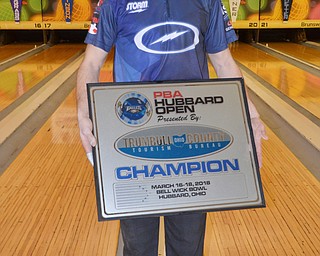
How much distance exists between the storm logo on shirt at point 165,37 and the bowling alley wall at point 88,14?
5.50m

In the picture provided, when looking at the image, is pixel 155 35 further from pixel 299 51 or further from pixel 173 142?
pixel 299 51

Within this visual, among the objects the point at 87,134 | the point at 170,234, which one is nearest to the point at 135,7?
the point at 87,134

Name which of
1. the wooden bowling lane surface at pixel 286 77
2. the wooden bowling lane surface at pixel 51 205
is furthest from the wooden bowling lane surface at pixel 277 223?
the wooden bowling lane surface at pixel 286 77

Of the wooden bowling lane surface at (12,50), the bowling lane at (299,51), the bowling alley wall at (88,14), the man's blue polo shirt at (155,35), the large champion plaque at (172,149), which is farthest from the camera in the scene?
the bowling alley wall at (88,14)

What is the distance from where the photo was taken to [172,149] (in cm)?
104

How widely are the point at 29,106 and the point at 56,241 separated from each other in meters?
1.86

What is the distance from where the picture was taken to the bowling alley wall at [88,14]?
6474 mm

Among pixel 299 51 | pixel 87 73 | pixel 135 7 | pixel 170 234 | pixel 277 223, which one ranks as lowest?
pixel 299 51

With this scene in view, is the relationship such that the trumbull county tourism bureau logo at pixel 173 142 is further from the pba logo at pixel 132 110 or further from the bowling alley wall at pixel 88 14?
the bowling alley wall at pixel 88 14

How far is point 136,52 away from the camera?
112cm

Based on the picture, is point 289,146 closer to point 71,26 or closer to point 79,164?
point 79,164

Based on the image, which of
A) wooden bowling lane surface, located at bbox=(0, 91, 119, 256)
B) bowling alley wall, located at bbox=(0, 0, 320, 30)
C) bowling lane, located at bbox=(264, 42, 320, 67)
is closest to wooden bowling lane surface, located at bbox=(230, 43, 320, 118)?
bowling lane, located at bbox=(264, 42, 320, 67)

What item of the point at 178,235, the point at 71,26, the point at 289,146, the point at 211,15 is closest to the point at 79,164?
the point at 289,146

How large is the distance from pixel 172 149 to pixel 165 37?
257mm
